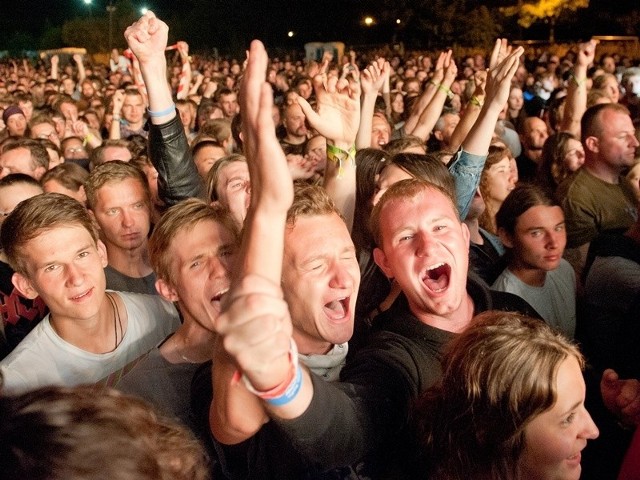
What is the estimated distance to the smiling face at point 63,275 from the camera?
2543mm

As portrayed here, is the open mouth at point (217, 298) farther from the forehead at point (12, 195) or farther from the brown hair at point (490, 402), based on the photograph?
the forehead at point (12, 195)

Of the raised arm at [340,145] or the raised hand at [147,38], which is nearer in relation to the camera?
the raised arm at [340,145]

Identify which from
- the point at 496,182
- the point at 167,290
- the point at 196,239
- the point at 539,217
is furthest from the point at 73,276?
the point at 496,182

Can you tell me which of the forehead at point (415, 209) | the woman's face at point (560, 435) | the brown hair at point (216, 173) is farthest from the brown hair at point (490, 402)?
the brown hair at point (216, 173)

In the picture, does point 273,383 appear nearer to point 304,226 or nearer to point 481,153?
point 304,226

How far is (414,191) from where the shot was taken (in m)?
2.31

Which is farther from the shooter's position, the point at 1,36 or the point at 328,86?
the point at 1,36

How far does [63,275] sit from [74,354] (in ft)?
1.00

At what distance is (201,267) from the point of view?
227 cm

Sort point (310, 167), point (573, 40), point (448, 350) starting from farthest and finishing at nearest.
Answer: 1. point (573, 40)
2. point (310, 167)
3. point (448, 350)

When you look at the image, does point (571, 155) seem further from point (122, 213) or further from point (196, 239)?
point (196, 239)

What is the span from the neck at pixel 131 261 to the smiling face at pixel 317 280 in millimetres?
1576

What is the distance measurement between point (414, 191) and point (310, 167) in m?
1.73

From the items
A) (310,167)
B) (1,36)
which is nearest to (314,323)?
(310,167)
